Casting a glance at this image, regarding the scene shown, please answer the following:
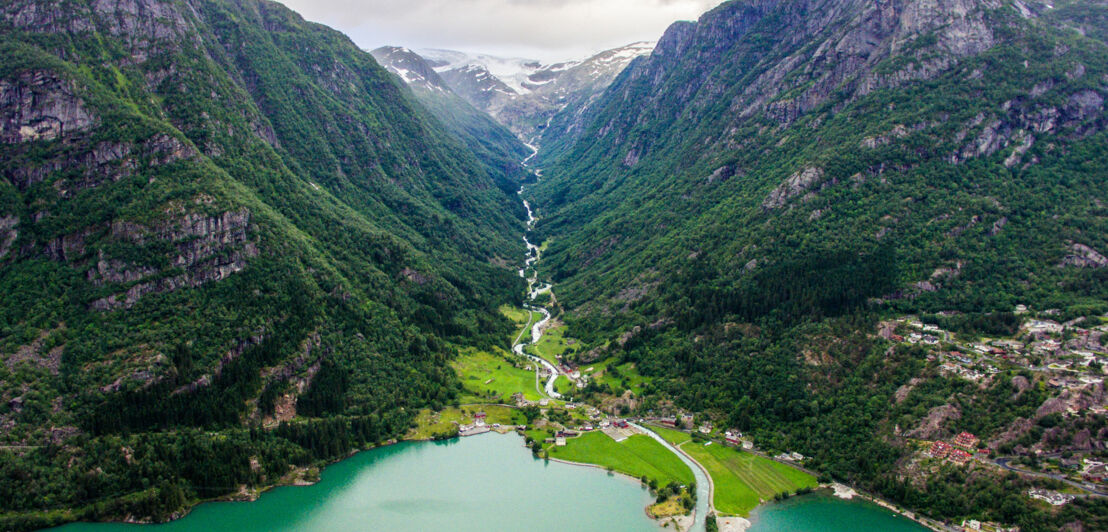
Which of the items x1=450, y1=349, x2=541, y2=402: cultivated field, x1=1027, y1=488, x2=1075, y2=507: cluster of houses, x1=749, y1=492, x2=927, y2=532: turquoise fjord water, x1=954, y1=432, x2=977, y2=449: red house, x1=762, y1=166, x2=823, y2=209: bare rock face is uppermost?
x1=762, y1=166, x2=823, y2=209: bare rock face

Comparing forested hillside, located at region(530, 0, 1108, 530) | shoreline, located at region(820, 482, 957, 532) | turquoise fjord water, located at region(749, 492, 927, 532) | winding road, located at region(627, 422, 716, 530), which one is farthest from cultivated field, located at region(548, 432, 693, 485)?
shoreline, located at region(820, 482, 957, 532)

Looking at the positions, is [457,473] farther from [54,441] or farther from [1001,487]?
[1001,487]

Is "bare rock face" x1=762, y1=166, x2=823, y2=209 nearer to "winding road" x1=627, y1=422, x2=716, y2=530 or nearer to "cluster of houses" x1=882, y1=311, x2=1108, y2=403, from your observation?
"cluster of houses" x1=882, y1=311, x2=1108, y2=403

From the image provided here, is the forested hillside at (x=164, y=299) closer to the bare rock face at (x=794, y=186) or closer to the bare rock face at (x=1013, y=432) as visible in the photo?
the bare rock face at (x=794, y=186)

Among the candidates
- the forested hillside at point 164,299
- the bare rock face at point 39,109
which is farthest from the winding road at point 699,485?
the bare rock face at point 39,109

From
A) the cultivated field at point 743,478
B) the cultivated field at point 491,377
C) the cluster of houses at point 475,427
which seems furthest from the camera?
the cultivated field at point 491,377
